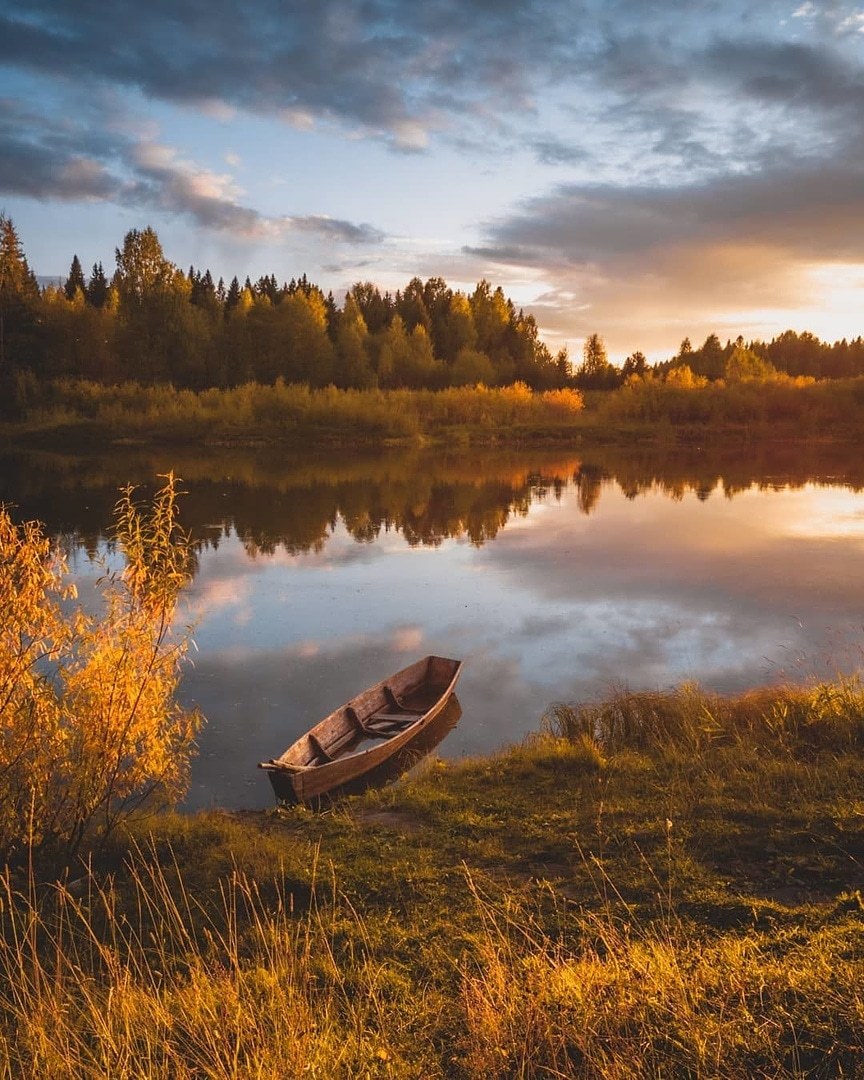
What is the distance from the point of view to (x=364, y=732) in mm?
Answer: 12977

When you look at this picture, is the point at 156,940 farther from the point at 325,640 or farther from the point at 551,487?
the point at 551,487

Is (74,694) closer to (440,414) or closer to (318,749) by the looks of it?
(318,749)

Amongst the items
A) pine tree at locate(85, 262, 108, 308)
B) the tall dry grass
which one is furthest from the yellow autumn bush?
pine tree at locate(85, 262, 108, 308)

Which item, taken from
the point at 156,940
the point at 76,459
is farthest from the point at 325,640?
the point at 76,459

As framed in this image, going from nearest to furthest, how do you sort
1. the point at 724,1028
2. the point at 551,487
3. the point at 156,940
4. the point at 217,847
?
1. the point at 724,1028
2. the point at 156,940
3. the point at 217,847
4. the point at 551,487

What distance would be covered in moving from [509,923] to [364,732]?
6.98 metres

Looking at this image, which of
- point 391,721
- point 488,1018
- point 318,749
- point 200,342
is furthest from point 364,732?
point 200,342

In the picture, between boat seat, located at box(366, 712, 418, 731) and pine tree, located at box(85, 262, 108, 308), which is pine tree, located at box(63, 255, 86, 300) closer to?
pine tree, located at box(85, 262, 108, 308)

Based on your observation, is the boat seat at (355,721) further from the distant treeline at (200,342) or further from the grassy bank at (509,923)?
the distant treeline at (200,342)

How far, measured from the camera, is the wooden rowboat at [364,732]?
10.5 metres

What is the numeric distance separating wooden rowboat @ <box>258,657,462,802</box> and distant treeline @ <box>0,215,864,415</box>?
2321 inches

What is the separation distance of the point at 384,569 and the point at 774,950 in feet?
64.1

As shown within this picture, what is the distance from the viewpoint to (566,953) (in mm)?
6047

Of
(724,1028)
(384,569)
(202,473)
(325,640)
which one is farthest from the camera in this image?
(202,473)
